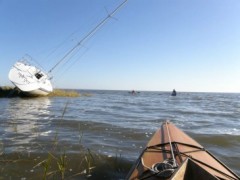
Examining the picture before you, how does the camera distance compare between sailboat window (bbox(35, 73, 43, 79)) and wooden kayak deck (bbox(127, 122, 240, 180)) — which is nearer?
wooden kayak deck (bbox(127, 122, 240, 180))

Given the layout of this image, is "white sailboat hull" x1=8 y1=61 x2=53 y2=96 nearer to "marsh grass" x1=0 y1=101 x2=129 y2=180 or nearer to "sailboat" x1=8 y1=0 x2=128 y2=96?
→ "sailboat" x1=8 y1=0 x2=128 y2=96

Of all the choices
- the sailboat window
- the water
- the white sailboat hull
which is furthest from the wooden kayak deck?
the sailboat window

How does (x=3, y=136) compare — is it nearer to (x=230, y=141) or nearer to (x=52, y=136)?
(x=52, y=136)

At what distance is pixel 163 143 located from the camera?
625 centimetres

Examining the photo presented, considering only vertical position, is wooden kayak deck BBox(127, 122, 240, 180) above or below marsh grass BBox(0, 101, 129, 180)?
above

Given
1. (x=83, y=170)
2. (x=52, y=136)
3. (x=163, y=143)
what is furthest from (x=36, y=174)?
(x=52, y=136)

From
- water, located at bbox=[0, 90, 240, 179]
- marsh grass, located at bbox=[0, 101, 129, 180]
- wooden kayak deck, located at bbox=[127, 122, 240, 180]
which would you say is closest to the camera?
wooden kayak deck, located at bbox=[127, 122, 240, 180]

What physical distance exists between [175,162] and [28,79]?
27921 mm

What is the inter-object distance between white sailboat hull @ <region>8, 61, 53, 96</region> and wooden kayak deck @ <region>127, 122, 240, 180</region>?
2455 cm

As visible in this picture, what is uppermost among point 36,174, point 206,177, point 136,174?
point 206,177

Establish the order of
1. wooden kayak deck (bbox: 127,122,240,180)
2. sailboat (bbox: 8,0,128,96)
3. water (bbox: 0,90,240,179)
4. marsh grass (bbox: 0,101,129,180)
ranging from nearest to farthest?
wooden kayak deck (bbox: 127,122,240,180), marsh grass (bbox: 0,101,129,180), water (bbox: 0,90,240,179), sailboat (bbox: 8,0,128,96)

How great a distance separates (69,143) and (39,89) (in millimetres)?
23356

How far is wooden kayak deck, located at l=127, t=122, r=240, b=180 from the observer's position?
3.68 metres

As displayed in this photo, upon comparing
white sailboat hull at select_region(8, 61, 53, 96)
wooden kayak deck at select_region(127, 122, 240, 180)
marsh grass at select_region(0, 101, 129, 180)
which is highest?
white sailboat hull at select_region(8, 61, 53, 96)
